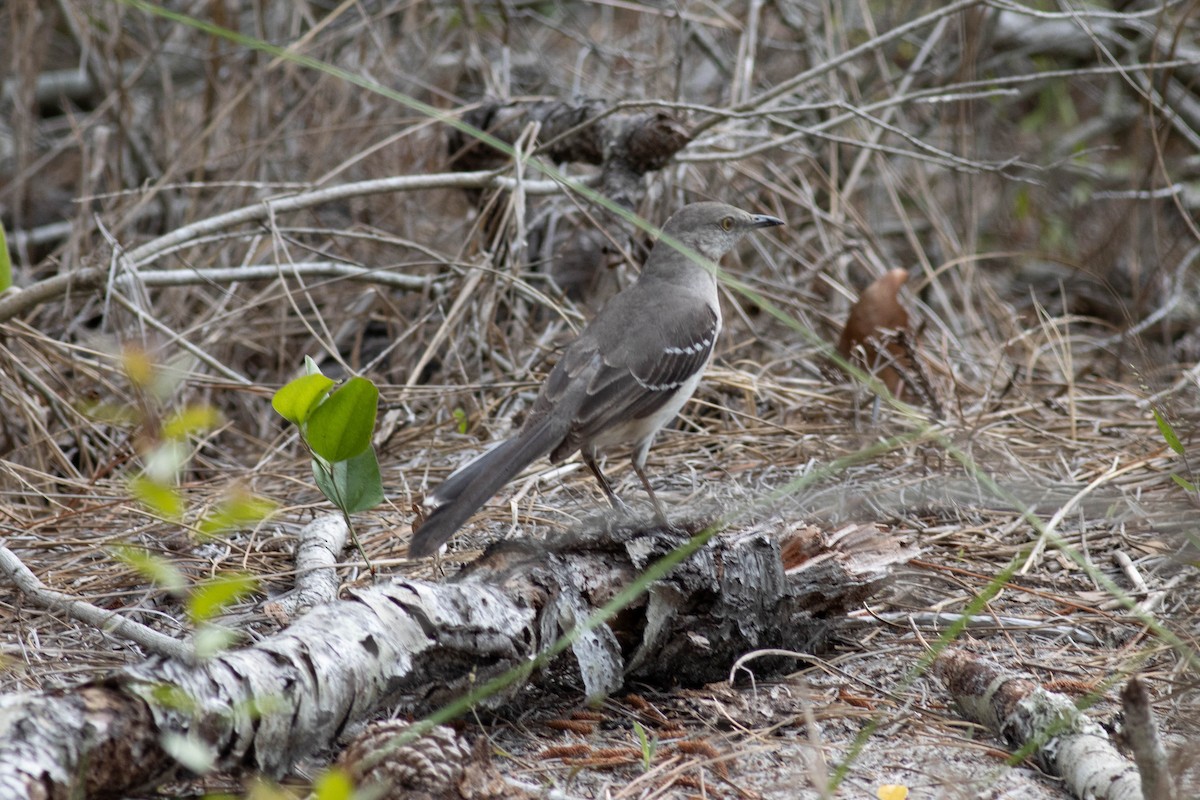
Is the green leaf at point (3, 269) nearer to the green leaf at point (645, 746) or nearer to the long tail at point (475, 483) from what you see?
the long tail at point (475, 483)

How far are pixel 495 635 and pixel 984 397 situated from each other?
3254 mm

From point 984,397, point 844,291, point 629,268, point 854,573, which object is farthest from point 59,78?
point 854,573

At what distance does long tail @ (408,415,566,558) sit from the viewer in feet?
9.78

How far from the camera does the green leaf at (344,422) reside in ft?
9.16

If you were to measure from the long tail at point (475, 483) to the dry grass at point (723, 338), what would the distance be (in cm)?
29

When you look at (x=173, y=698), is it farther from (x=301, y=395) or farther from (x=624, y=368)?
(x=624, y=368)

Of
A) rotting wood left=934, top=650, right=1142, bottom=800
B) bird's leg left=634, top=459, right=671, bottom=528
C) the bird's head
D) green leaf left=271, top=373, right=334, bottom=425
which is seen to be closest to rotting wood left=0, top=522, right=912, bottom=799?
rotting wood left=934, top=650, right=1142, bottom=800

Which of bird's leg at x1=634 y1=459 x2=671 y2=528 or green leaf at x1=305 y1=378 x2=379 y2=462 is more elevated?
green leaf at x1=305 y1=378 x2=379 y2=462

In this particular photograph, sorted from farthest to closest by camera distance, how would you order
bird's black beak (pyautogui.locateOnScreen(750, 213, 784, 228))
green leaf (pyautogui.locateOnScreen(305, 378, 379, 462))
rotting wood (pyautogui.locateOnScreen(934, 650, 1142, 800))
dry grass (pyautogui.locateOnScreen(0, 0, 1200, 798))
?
bird's black beak (pyautogui.locateOnScreen(750, 213, 784, 228)) → dry grass (pyautogui.locateOnScreen(0, 0, 1200, 798)) → green leaf (pyautogui.locateOnScreen(305, 378, 379, 462)) → rotting wood (pyautogui.locateOnScreen(934, 650, 1142, 800))

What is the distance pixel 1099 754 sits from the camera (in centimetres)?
233

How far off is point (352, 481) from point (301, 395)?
40 centimetres

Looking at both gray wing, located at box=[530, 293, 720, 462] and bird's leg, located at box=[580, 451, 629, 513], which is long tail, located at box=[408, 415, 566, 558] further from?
bird's leg, located at box=[580, 451, 629, 513]

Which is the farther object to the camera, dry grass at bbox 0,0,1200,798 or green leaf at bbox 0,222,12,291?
green leaf at bbox 0,222,12,291

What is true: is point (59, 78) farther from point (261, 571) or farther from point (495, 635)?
point (495, 635)
